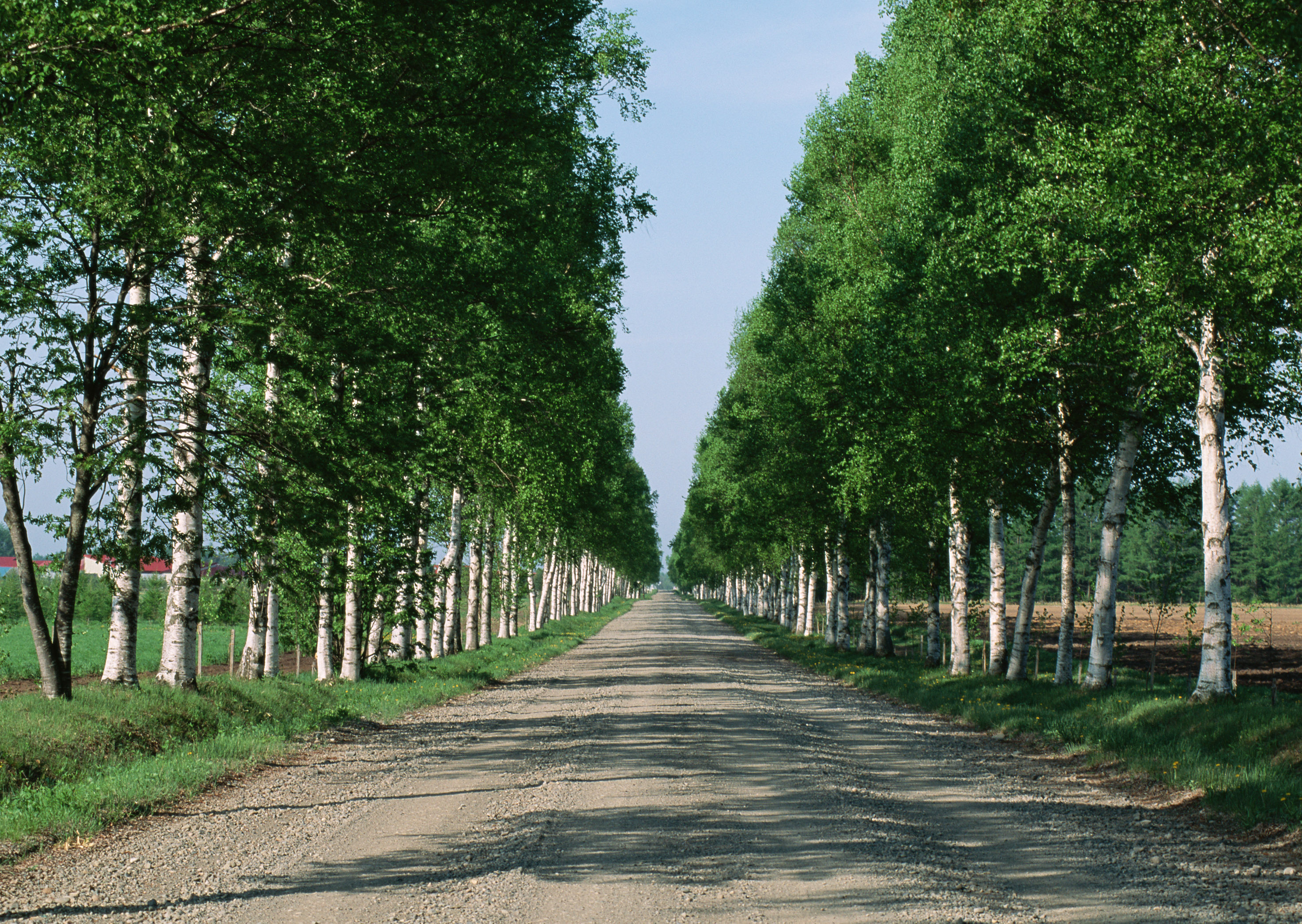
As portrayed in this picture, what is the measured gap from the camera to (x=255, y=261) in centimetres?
1076

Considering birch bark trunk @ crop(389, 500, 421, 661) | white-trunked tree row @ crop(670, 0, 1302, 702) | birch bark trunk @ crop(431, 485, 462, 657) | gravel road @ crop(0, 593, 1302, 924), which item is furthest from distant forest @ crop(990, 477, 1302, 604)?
gravel road @ crop(0, 593, 1302, 924)

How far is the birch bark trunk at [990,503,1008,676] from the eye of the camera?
71.6ft

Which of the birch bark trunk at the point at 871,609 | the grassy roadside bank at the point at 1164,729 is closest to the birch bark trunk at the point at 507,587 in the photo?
the birch bark trunk at the point at 871,609

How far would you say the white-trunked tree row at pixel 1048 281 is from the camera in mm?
12234

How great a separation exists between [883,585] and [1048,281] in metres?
18.9

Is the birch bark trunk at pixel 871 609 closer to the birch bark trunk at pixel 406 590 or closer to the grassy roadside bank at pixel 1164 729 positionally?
the grassy roadside bank at pixel 1164 729

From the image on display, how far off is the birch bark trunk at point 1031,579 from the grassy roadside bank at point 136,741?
12136 millimetres

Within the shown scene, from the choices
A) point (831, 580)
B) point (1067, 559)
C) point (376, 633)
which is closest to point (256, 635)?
point (376, 633)

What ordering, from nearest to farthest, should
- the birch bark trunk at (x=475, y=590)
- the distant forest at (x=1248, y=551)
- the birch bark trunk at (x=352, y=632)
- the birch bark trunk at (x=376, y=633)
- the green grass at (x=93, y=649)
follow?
the birch bark trunk at (x=376, y=633)
the birch bark trunk at (x=352, y=632)
the green grass at (x=93, y=649)
the birch bark trunk at (x=475, y=590)
the distant forest at (x=1248, y=551)

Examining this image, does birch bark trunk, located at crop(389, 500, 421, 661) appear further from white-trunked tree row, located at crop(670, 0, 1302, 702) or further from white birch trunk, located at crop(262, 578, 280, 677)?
white-trunked tree row, located at crop(670, 0, 1302, 702)

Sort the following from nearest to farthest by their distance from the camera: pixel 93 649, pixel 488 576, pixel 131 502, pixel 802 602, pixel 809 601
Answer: pixel 131 502 < pixel 488 576 < pixel 93 649 < pixel 809 601 < pixel 802 602

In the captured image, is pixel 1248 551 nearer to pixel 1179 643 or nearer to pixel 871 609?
pixel 1179 643

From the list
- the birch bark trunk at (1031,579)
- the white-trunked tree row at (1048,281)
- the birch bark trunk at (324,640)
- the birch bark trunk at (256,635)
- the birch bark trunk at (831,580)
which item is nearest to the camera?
the white-trunked tree row at (1048,281)

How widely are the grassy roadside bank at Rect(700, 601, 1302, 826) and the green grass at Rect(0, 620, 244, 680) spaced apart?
40.7 feet
